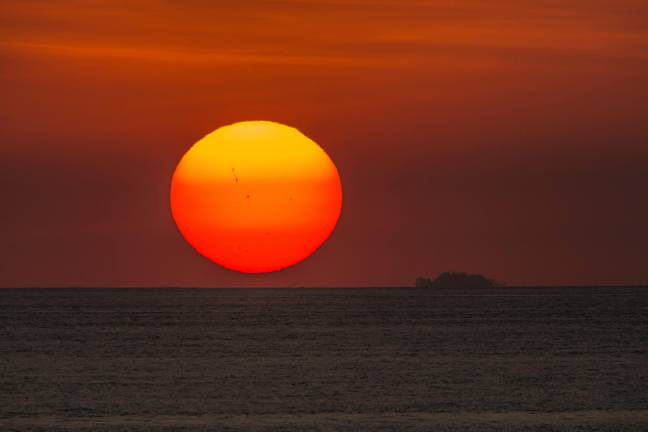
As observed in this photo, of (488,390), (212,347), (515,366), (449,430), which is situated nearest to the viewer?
(449,430)

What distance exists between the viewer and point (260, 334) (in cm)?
11012

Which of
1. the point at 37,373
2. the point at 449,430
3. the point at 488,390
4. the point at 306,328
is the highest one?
the point at 306,328

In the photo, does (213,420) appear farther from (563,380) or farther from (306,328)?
(306,328)

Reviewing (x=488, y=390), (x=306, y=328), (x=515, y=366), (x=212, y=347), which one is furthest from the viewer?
(x=306, y=328)

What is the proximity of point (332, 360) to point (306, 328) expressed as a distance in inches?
2144

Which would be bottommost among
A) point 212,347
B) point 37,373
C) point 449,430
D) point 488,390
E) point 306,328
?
point 449,430

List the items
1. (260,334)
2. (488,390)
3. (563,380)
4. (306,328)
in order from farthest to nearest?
(306,328)
(260,334)
(563,380)
(488,390)

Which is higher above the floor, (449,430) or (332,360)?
(332,360)

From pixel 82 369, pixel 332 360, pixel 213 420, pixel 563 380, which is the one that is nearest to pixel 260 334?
pixel 332 360

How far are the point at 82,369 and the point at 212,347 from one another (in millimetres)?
22865

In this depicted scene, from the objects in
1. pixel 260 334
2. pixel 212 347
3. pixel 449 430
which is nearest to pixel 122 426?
pixel 449 430

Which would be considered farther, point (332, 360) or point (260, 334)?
point (260, 334)

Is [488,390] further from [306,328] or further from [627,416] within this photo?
[306,328]

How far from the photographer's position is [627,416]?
1599 inches
